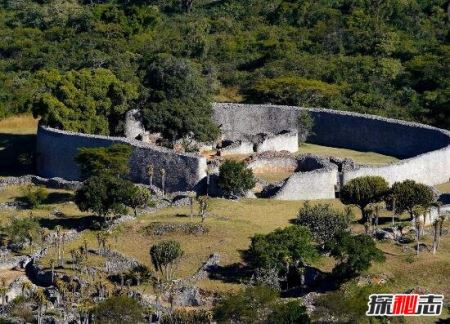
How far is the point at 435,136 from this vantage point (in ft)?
254

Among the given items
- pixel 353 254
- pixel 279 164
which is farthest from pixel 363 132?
pixel 353 254

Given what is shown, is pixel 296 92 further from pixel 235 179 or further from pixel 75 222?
pixel 75 222

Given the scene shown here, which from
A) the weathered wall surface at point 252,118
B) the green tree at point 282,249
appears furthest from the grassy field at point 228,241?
the weathered wall surface at point 252,118

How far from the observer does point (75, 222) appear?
203 feet

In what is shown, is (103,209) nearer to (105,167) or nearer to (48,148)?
(105,167)

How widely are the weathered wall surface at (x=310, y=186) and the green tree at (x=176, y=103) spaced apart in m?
11.9

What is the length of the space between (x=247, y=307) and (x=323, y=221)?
43.0 feet

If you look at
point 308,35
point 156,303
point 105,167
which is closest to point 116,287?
point 156,303

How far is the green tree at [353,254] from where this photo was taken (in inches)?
2009

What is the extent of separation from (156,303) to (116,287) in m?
3.61

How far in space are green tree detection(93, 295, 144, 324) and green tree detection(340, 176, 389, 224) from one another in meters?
19.7

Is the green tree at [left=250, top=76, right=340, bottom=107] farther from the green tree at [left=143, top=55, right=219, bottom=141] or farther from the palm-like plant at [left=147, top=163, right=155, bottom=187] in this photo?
the palm-like plant at [left=147, top=163, right=155, bottom=187]

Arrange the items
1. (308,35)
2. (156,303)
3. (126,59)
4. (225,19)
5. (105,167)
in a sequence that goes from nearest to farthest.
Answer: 1. (156,303)
2. (105,167)
3. (126,59)
4. (308,35)
5. (225,19)

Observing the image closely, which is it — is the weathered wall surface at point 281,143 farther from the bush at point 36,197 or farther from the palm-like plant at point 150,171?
the bush at point 36,197
